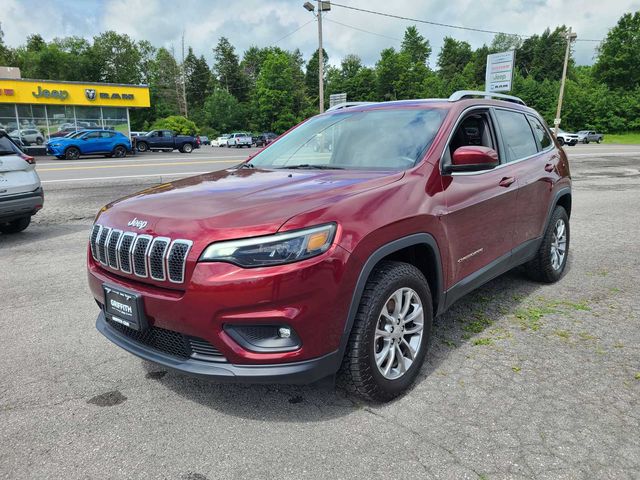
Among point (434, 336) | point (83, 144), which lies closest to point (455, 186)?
point (434, 336)

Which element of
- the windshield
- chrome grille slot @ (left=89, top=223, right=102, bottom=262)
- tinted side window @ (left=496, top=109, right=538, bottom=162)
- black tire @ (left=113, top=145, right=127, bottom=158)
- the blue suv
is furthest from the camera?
black tire @ (left=113, top=145, right=127, bottom=158)

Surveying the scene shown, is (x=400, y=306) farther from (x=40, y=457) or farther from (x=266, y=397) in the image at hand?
(x=40, y=457)

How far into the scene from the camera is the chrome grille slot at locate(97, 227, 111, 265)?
2744 mm

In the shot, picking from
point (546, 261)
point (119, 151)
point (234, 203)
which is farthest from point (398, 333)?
point (119, 151)

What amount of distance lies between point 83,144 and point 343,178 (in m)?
27.1

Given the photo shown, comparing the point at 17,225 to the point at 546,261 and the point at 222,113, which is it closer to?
the point at 546,261

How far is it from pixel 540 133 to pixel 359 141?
2.31 meters

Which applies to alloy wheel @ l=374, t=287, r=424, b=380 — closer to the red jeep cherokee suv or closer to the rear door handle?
the red jeep cherokee suv

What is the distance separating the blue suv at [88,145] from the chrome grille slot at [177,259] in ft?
89.0

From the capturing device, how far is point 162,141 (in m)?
34.7

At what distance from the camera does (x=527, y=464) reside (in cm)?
225

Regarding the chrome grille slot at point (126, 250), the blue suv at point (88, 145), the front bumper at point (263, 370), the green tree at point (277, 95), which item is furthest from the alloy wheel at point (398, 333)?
the green tree at point (277, 95)

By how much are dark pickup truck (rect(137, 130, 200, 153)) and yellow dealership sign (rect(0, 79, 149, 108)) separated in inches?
338

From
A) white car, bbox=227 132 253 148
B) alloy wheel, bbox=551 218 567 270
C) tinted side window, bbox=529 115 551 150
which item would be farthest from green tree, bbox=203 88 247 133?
alloy wheel, bbox=551 218 567 270
